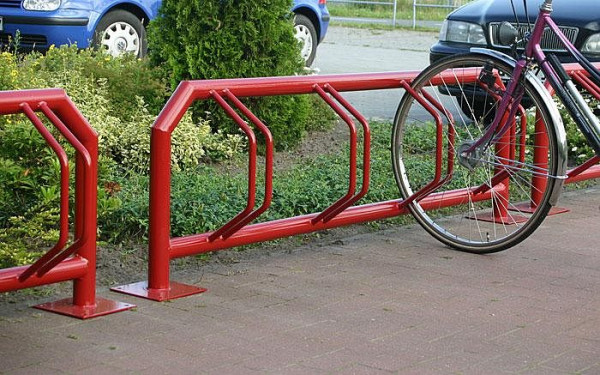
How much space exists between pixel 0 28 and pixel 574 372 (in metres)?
8.99

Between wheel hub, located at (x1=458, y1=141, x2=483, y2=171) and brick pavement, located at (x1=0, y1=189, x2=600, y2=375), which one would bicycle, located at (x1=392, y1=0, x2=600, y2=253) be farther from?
brick pavement, located at (x1=0, y1=189, x2=600, y2=375)

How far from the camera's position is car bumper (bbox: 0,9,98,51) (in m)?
12.0

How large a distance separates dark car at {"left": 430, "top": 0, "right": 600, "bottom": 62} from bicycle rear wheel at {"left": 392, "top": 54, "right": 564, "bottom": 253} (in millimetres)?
3041

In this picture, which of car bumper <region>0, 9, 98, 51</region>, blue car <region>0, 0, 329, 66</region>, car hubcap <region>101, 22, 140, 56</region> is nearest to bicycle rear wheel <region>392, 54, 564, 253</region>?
blue car <region>0, 0, 329, 66</region>

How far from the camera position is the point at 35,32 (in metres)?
12.1

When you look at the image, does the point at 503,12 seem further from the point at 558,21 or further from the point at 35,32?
the point at 35,32

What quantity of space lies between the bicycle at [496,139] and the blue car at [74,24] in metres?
5.30

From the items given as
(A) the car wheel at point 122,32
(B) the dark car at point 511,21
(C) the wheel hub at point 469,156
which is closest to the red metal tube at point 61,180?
(C) the wheel hub at point 469,156

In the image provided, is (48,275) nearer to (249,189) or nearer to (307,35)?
(249,189)

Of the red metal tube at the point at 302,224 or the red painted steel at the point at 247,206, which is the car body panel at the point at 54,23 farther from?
the red painted steel at the point at 247,206

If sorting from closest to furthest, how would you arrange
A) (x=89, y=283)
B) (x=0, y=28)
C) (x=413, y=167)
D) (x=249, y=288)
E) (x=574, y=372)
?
(x=574, y=372), (x=89, y=283), (x=249, y=288), (x=413, y=167), (x=0, y=28)

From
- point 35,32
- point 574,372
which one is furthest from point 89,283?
point 35,32

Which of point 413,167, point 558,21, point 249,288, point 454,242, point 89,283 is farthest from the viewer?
point 558,21

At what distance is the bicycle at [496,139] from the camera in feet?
19.1
